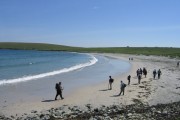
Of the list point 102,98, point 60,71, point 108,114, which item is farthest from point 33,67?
point 108,114

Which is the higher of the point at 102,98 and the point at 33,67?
the point at 102,98

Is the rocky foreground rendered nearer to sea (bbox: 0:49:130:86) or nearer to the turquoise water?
sea (bbox: 0:49:130:86)

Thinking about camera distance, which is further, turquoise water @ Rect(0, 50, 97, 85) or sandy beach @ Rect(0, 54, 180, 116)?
turquoise water @ Rect(0, 50, 97, 85)

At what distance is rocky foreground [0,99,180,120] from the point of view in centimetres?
1850

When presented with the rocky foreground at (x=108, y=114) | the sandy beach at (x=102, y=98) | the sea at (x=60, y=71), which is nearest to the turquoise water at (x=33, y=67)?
the sea at (x=60, y=71)

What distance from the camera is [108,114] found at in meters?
19.8

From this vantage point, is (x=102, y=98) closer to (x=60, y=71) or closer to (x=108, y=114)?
(x=108, y=114)

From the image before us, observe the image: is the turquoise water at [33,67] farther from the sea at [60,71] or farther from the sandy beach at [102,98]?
the sandy beach at [102,98]

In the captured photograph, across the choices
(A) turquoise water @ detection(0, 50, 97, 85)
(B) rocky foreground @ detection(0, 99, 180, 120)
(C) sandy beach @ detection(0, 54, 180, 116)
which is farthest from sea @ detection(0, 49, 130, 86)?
(B) rocky foreground @ detection(0, 99, 180, 120)

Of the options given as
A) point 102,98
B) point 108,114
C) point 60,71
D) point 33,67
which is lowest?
point 33,67

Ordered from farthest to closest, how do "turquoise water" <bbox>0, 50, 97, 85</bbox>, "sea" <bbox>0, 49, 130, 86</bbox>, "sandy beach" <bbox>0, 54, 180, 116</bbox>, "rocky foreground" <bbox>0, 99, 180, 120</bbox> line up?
"turquoise water" <bbox>0, 50, 97, 85</bbox>
"sea" <bbox>0, 49, 130, 86</bbox>
"sandy beach" <bbox>0, 54, 180, 116</bbox>
"rocky foreground" <bbox>0, 99, 180, 120</bbox>

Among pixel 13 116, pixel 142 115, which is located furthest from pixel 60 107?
pixel 142 115

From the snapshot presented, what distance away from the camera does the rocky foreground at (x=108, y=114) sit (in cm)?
1850

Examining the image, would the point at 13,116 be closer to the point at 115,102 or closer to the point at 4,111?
the point at 4,111
